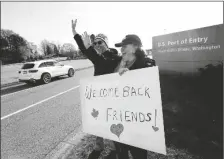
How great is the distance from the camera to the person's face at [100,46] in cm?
224

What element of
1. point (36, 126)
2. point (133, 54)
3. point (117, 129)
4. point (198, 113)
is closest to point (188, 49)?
point (198, 113)

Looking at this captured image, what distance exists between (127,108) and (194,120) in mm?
1785

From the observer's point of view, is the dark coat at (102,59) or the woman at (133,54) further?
the dark coat at (102,59)

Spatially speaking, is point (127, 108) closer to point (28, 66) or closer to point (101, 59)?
point (101, 59)

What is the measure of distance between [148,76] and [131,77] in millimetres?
188

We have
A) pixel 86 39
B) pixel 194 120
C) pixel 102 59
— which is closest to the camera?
pixel 102 59

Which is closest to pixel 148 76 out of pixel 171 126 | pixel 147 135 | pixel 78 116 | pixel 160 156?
pixel 147 135

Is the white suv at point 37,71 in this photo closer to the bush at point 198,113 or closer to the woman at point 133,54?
the bush at point 198,113

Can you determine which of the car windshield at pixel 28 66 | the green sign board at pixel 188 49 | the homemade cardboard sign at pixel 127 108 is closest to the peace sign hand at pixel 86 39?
the homemade cardboard sign at pixel 127 108

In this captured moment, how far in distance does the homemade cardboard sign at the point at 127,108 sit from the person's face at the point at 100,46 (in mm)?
433

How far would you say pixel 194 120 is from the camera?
9.78 feet

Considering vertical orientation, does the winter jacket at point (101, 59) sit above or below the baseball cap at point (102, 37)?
below

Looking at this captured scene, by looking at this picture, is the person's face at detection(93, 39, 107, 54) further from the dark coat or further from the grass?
the grass

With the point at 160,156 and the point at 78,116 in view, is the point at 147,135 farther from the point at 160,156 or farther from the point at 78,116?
the point at 78,116
